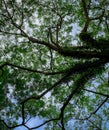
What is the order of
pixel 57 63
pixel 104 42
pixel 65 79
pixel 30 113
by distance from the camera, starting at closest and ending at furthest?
pixel 104 42
pixel 65 79
pixel 30 113
pixel 57 63

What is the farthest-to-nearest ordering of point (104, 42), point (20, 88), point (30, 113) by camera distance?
point (30, 113) < point (20, 88) < point (104, 42)

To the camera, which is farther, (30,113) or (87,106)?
(87,106)

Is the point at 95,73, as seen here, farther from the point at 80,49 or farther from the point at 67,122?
the point at 67,122

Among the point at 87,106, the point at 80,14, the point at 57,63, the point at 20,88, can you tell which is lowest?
the point at 87,106

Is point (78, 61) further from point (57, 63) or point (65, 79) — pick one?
point (57, 63)

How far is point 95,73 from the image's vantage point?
10.9 m

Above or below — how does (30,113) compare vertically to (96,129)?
above

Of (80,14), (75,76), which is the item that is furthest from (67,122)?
(75,76)

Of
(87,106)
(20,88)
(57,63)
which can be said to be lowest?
(87,106)

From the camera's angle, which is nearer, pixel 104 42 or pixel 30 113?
pixel 104 42

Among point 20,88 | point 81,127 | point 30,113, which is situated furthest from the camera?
point 81,127

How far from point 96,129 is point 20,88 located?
8287 millimetres

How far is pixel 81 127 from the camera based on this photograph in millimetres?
22984

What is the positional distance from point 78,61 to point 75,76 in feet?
2.47
